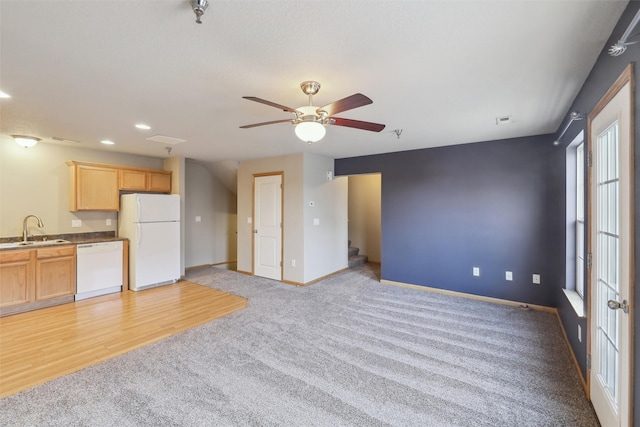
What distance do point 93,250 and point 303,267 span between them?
10.6 feet

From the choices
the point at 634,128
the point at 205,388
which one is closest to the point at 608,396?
the point at 634,128

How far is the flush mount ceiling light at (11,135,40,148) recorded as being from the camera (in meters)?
3.85

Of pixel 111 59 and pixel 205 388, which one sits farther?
pixel 205 388

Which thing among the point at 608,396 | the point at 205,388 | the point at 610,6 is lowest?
the point at 205,388

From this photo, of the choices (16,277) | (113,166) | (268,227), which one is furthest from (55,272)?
(268,227)

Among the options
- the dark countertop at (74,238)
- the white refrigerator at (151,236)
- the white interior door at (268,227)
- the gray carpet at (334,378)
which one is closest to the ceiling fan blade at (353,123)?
the gray carpet at (334,378)

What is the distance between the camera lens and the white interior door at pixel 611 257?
1401 mm

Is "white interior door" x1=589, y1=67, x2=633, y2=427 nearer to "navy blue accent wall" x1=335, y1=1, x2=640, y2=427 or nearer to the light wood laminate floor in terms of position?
"navy blue accent wall" x1=335, y1=1, x2=640, y2=427

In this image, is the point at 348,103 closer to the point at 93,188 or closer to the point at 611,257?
the point at 611,257

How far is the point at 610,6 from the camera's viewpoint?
135cm

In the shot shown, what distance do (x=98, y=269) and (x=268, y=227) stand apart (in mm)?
2712

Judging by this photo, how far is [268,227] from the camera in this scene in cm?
544

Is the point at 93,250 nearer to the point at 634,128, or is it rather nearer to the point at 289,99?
the point at 289,99

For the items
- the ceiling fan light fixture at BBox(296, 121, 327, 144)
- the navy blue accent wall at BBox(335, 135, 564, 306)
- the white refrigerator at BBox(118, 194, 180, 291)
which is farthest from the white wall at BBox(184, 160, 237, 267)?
the ceiling fan light fixture at BBox(296, 121, 327, 144)
